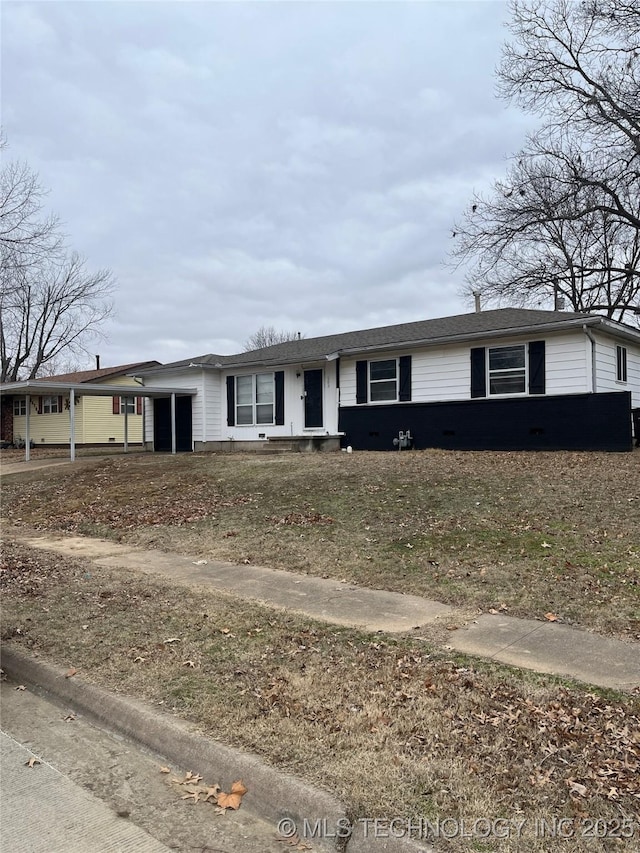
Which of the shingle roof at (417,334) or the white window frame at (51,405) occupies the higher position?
the shingle roof at (417,334)

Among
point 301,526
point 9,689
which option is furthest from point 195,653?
point 301,526

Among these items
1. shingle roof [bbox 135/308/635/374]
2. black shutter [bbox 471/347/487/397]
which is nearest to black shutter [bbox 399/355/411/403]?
shingle roof [bbox 135/308/635/374]

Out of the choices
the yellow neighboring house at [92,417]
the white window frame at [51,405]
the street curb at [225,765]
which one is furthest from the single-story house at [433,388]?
the white window frame at [51,405]

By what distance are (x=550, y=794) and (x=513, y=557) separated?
4.57 meters

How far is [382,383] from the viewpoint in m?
18.6

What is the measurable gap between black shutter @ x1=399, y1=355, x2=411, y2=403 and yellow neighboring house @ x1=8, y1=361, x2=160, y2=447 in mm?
17160

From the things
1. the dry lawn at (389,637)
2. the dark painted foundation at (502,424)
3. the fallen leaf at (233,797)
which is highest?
the dark painted foundation at (502,424)

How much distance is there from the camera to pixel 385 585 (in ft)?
22.3

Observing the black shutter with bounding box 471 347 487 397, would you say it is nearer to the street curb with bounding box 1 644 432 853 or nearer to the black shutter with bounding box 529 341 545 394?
the black shutter with bounding box 529 341 545 394

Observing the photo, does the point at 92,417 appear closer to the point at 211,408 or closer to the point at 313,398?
the point at 211,408

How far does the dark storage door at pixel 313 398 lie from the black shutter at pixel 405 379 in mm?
2834

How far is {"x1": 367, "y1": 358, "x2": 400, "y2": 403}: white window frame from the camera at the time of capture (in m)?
18.3

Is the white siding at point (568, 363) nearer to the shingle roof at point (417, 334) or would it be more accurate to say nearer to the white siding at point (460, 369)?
the white siding at point (460, 369)

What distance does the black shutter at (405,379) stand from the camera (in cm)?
1795
